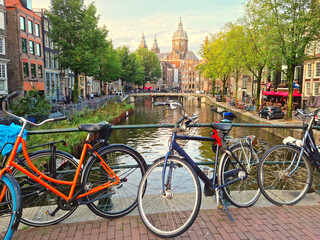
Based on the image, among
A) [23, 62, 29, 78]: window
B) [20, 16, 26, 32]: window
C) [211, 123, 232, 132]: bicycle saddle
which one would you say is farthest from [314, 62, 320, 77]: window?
[20, 16, 26, 32]: window

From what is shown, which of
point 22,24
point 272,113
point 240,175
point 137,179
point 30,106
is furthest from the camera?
point 22,24

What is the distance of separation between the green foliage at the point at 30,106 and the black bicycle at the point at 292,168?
14.6 m

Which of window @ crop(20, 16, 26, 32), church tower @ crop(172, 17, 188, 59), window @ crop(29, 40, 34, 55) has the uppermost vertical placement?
church tower @ crop(172, 17, 188, 59)

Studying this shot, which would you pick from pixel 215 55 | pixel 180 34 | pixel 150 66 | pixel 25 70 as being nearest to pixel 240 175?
pixel 25 70

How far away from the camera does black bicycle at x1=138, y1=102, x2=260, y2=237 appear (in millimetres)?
2980

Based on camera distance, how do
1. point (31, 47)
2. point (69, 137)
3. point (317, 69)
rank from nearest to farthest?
point (69, 137) < point (317, 69) < point (31, 47)

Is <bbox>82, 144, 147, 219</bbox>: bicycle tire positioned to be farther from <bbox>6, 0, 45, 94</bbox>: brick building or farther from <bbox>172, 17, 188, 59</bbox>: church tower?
<bbox>172, 17, 188, 59</bbox>: church tower

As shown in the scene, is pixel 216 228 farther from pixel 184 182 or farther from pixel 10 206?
pixel 10 206

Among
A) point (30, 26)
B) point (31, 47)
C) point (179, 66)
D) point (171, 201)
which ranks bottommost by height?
point (171, 201)

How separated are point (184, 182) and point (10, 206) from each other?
1.77 m

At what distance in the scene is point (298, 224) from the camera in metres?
3.31

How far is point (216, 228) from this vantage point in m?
3.16

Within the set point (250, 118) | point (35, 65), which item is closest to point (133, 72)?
point (35, 65)

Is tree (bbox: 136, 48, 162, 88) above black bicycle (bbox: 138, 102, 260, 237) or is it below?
above
